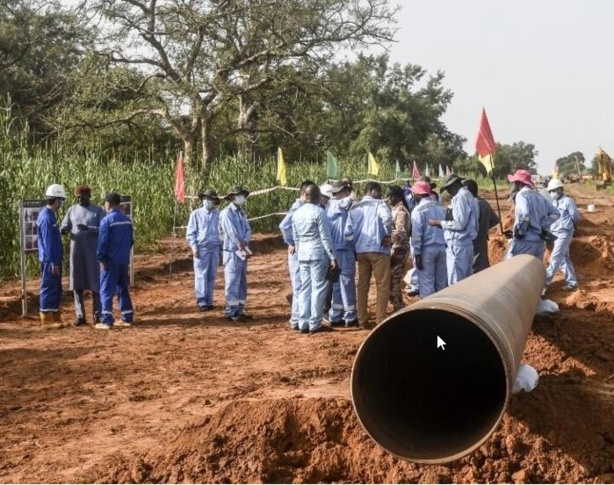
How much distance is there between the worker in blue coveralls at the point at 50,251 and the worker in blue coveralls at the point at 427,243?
14.9 ft

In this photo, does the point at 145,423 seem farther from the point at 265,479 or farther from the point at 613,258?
the point at 613,258

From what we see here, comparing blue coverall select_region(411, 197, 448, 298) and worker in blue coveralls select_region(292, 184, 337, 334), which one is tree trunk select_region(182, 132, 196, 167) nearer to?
blue coverall select_region(411, 197, 448, 298)

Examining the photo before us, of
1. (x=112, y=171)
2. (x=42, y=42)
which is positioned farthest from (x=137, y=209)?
(x=42, y=42)

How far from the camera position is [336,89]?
28641mm

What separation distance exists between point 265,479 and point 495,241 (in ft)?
44.2

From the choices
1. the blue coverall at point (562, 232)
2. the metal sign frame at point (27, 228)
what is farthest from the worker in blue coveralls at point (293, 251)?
the blue coverall at point (562, 232)

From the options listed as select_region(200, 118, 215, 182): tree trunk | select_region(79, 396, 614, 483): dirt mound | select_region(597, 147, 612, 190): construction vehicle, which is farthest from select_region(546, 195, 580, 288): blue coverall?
select_region(597, 147, 612, 190): construction vehicle

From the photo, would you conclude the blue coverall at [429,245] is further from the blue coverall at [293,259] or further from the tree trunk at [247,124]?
the tree trunk at [247,124]

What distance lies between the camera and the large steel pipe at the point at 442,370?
3.89 meters

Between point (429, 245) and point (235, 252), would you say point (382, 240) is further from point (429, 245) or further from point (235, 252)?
point (235, 252)

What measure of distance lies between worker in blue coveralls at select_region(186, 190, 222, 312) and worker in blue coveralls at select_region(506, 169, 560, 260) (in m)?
4.37

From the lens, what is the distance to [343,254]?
1019cm

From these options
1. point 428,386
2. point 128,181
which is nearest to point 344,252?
point 428,386

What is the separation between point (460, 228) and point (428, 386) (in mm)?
5229
